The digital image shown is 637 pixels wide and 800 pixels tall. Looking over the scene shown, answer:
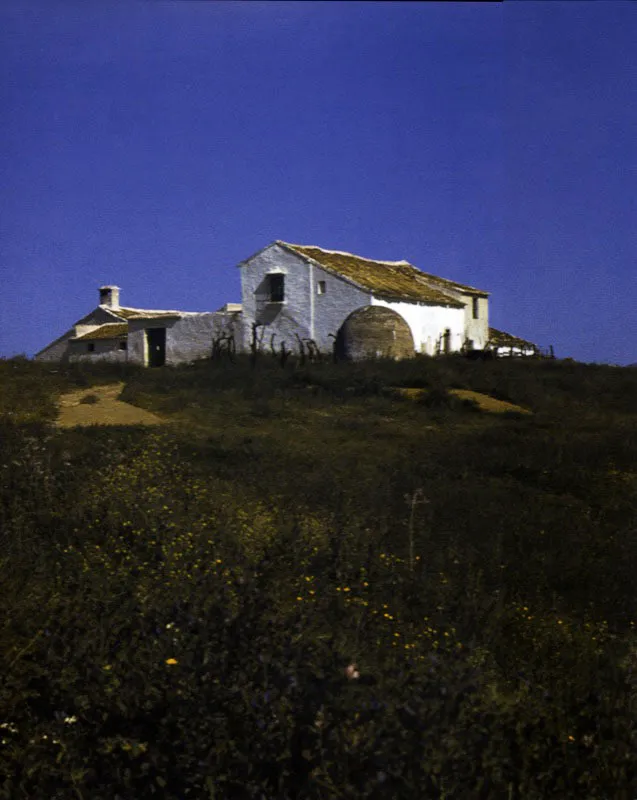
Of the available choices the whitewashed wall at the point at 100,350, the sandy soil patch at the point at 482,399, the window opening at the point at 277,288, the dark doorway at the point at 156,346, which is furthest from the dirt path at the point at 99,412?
the whitewashed wall at the point at 100,350

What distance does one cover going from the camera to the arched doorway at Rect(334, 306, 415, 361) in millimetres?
26062

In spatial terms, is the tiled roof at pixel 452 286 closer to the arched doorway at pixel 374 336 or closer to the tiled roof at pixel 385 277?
the tiled roof at pixel 385 277

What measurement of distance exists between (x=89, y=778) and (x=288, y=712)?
3.04 feet

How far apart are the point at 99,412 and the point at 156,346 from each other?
855 inches

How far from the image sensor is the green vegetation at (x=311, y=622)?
11.7 ft

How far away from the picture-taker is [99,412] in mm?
14352

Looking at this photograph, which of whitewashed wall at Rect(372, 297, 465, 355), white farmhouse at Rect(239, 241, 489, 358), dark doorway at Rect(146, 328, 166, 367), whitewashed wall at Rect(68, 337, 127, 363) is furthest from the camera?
whitewashed wall at Rect(68, 337, 127, 363)

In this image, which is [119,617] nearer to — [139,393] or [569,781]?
[569,781]

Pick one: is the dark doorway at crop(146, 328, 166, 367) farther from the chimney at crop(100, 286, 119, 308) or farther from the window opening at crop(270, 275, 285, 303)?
the chimney at crop(100, 286, 119, 308)

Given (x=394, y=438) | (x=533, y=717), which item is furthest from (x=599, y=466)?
(x=533, y=717)

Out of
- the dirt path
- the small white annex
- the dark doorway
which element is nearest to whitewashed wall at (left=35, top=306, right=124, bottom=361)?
the small white annex

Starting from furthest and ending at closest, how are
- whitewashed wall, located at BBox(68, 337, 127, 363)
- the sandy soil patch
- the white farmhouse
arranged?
whitewashed wall, located at BBox(68, 337, 127, 363), the white farmhouse, the sandy soil patch

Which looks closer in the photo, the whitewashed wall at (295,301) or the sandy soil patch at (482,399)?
the sandy soil patch at (482,399)

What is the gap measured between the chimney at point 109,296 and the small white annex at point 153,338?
119 inches
